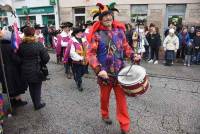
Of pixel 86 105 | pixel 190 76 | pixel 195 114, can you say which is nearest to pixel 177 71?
pixel 190 76

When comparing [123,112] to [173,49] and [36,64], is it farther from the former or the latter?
[173,49]

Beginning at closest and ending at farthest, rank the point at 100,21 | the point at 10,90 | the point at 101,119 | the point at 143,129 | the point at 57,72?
the point at 100,21
the point at 143,129
the point at 101,119
the point at 10,90
the point at 57,72

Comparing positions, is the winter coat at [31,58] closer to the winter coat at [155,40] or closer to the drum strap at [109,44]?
the drum strap at [109,44]

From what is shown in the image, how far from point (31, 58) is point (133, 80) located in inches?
81.8

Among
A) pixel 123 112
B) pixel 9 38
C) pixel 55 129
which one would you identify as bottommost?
pixel 55 129

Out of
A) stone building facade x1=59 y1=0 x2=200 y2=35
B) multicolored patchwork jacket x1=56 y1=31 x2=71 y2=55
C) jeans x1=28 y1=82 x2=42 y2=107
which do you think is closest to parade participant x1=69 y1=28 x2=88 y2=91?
jeans x1=28 y1=82 x2=42 y2=107

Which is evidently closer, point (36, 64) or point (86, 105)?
point (36, 64)

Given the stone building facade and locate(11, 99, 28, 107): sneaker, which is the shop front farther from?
locate(11, 99, 28, 107): sneaker

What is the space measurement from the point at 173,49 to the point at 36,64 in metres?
6.22

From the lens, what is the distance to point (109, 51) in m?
3.68

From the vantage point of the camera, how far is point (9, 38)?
177 inches

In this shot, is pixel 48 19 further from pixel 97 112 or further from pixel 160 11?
pixel 97 112

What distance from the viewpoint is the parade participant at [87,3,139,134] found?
11.9ft


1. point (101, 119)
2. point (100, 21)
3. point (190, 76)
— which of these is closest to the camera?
point (100, 21)
